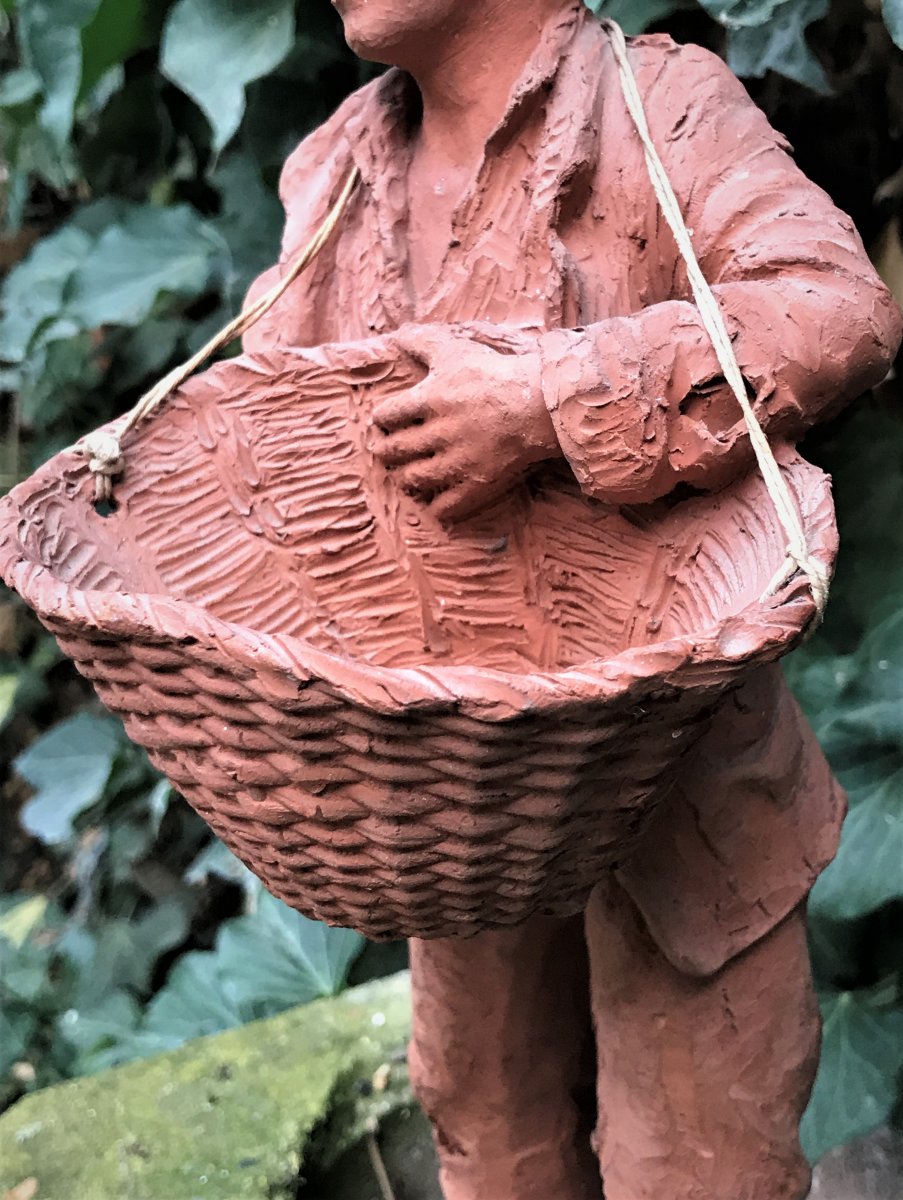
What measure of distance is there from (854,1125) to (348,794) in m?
0.70

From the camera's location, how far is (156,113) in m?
1.38

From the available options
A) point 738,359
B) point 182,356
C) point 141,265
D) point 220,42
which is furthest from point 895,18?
point 182,356

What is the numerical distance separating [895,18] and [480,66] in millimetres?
381

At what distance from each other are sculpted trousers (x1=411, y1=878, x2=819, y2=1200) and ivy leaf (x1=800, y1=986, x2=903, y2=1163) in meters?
0.23

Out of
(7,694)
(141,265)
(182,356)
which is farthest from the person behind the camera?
(7,694)

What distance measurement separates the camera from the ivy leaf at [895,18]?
775mm

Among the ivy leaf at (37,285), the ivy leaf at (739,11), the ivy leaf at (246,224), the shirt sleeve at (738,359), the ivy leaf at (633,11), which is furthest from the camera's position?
the ivy leaf at (37,285)

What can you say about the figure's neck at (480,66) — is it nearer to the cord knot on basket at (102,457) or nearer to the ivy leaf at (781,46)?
the cord knot on basket at (102,457)

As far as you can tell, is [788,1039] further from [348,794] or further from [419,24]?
[419,24]

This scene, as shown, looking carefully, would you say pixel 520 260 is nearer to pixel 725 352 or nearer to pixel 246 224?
pixel 725 352

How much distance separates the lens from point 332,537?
2.14ft

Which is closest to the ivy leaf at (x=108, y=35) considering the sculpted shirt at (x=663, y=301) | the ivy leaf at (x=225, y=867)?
the sculpted shirt at (x=663, y=301)

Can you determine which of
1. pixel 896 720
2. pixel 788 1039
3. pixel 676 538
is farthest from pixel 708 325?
pixel 896 720

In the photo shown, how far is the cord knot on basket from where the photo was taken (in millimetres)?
600
